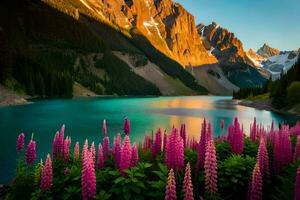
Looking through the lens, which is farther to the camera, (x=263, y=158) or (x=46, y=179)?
(x=46, y=179)

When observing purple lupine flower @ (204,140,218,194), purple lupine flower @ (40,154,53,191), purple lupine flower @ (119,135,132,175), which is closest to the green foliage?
purple lupine flower @ (204,140,218,194)

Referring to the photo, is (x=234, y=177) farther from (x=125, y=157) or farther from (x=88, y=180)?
(x=88, y=180)

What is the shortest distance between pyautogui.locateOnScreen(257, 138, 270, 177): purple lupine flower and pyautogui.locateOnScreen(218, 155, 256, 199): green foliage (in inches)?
17.0

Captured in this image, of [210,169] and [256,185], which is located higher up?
[210,169]

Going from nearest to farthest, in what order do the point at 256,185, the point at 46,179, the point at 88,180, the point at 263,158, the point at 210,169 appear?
the point at 256,185 → the point at 210,169 → the point at 88,180 → the point at 263,158 → the point at 46,179

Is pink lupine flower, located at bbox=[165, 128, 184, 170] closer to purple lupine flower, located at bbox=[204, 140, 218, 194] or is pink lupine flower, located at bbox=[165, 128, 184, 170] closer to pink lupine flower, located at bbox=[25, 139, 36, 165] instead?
purple lupine flower, located at bbox=[204, 140, 218, 194]

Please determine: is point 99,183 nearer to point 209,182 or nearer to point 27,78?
point 209,182

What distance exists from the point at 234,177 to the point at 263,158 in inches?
43.3

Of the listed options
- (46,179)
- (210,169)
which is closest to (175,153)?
(210,169)

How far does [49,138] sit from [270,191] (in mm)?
45188

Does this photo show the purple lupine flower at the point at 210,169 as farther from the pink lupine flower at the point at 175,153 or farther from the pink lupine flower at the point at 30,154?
the pink lupine flower at the point at 30,154

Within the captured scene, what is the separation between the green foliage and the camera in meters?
10.2

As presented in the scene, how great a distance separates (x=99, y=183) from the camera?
1036cm

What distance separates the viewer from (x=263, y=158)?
10492 mm
